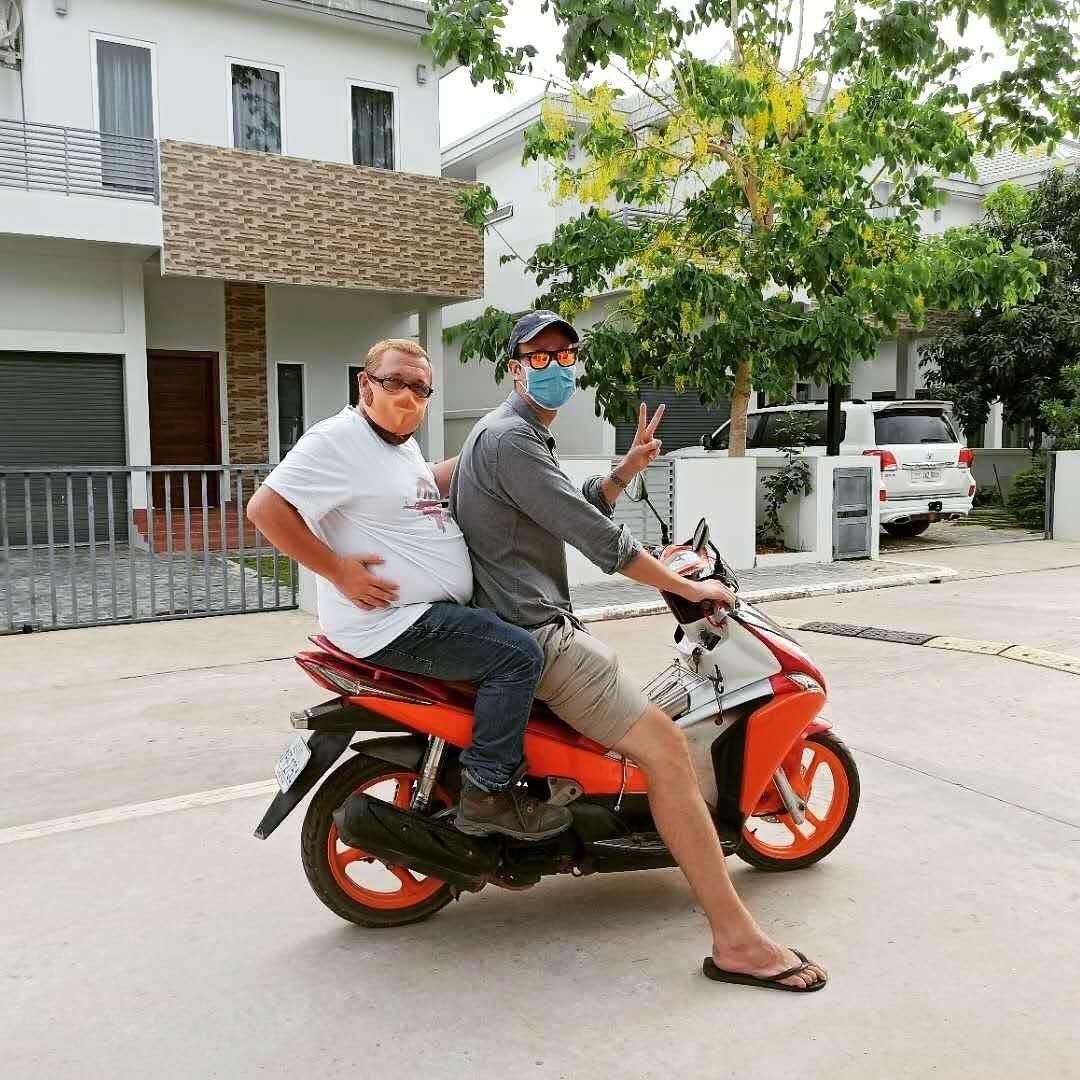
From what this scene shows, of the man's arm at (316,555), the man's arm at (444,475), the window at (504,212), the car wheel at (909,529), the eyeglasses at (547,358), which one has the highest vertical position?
the window at (504,212)

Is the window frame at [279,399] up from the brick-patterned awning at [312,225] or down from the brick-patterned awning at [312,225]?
down

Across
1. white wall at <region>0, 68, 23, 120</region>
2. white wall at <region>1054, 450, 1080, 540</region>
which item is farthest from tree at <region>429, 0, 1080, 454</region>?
white wall at <region>0, 68, 23, 120</region>

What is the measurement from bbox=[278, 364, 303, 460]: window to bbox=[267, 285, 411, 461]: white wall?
0.13m

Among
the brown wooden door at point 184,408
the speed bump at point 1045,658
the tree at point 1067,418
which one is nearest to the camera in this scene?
the speed bump at point 1045,658

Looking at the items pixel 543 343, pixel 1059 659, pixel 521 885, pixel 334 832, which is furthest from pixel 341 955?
pixel 1059 659

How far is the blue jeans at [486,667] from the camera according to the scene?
3.10 metres

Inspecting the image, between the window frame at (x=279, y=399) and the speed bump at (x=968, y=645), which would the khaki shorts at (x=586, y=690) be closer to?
the speed bump at (x=968, y=645)

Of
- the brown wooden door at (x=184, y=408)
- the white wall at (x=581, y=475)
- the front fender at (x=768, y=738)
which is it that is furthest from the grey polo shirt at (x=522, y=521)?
the brown wooden door at (x=184, y=408)

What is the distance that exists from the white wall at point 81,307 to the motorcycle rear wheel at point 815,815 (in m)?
12.3

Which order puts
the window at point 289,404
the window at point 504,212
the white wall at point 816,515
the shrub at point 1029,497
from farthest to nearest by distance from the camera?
Result: 1. the window at point 504,212
2. the shrub at point 1029,497
3. the window at point 289,404
4. the white wall at point 816,515

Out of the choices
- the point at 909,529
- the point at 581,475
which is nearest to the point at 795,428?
the point at 909,529

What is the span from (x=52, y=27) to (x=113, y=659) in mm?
10111

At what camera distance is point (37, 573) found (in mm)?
9031

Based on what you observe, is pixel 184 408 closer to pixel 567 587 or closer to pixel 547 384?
pixel 547 384
